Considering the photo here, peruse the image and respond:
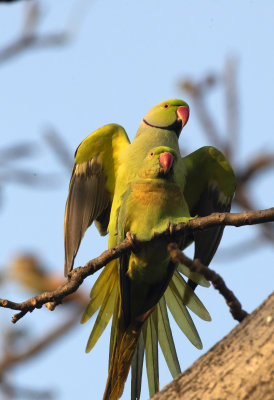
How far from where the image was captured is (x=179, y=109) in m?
4.44

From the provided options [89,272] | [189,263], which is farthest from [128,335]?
[189,263]

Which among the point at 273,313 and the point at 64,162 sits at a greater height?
the point at 64,162

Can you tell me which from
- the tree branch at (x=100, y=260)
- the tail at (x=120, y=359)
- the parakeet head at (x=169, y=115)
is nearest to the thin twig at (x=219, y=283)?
the tree branch at (x=100, y=260)

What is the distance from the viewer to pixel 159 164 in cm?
332

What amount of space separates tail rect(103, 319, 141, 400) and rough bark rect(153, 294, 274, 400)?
1.11m

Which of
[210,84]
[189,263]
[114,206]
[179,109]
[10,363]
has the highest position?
[179,109]

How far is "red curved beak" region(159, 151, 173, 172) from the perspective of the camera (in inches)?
129

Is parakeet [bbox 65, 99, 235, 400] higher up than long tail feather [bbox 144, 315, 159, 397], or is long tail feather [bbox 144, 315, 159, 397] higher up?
parakeet [bbox 65, 99, 235, 400]

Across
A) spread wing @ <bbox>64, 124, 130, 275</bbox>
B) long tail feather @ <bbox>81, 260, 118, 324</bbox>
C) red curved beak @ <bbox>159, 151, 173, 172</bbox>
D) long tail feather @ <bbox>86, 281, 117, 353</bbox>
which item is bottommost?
long tail feather @ <bbox>86, 281, 117, 353</bbox>

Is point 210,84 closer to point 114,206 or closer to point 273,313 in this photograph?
point 273,313

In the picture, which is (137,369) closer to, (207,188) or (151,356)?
(151,356)

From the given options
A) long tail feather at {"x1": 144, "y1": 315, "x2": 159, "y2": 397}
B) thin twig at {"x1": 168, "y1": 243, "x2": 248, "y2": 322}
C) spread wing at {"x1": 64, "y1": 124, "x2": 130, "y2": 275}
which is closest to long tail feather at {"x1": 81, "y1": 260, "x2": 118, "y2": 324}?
long tail feather at {"x1": 144, "y1": 315, "x2": 159, "y2": 397}

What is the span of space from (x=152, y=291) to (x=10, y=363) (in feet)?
3.70

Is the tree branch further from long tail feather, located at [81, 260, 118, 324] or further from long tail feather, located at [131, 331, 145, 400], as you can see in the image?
long tail feather, located at [131, 331, 145, 400]
